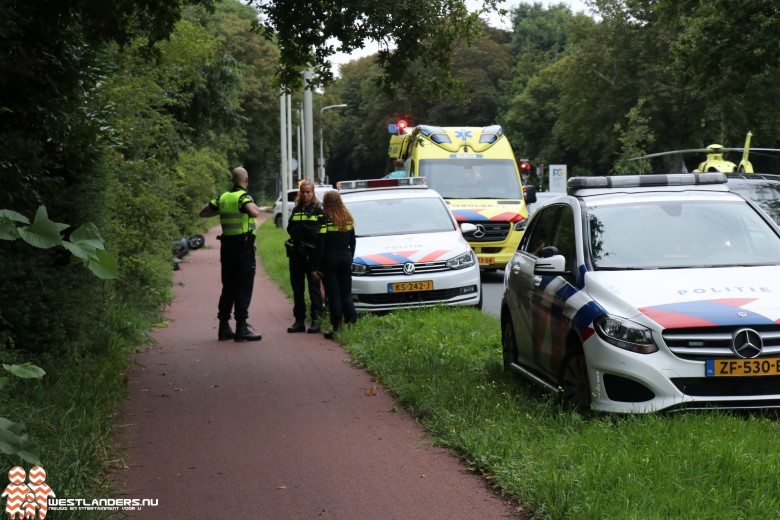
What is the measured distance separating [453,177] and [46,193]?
1359cm

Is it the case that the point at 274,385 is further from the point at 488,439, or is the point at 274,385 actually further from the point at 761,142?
the point at 761,142

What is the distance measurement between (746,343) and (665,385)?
0.56 m

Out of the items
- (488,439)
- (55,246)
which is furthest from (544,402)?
(55,246)

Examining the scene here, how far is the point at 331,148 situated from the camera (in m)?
105

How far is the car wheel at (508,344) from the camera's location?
367 inches

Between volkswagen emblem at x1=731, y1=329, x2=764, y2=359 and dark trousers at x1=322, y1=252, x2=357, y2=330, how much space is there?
23.0ft

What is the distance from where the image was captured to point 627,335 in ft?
22.2

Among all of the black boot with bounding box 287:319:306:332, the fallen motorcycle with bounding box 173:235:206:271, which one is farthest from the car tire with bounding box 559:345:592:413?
the fallen motorcycle with bounding box 173:235:206:271

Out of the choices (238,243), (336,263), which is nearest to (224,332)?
(238,243)

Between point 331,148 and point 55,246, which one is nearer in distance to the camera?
point 55,246

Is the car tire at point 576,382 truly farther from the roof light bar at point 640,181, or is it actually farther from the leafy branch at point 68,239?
the leafy branch at point 68,239
